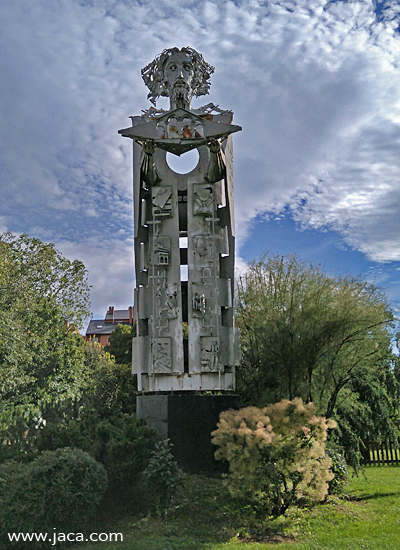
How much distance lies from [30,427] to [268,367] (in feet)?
19.0

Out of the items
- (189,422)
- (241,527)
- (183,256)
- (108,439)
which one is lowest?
(241,527)

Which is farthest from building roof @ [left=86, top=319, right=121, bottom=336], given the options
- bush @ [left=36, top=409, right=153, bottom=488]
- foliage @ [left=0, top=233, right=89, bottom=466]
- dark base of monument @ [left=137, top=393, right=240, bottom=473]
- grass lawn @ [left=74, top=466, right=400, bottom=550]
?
grass lawn @ [left=74, top=466, right=400, bottom=550]

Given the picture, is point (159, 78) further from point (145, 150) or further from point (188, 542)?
point (188, 542)

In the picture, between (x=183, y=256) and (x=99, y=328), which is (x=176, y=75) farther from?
(x=99, y=328)

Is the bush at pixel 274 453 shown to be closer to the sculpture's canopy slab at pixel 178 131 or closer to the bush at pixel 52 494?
the bush at pixel 52 494

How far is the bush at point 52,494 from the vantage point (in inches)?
243

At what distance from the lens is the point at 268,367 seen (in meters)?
11.9

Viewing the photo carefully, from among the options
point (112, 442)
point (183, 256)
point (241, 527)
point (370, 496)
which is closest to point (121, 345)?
point (183, 256)

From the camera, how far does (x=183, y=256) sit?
36.1ft

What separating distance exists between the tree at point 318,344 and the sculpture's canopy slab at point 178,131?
4043 mm

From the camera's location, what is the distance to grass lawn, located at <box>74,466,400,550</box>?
20.6 ft

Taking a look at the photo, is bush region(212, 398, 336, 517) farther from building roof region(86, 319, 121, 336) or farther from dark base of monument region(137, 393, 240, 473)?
building roof region(86, 319, 121, 336)

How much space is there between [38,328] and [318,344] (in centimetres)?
1107

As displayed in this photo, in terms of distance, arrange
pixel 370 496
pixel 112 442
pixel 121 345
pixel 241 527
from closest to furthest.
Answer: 1. pixel 241 527
2. pixel 112 442
3. pixel 370 496
4. pixel 121 345
